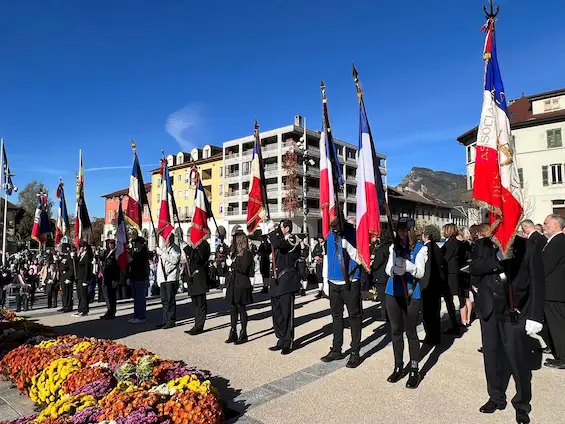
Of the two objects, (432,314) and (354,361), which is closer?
(354,361)

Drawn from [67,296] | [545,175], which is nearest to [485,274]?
[67,296]

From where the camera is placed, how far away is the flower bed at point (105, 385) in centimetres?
352

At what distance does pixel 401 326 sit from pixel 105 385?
11.7 feet

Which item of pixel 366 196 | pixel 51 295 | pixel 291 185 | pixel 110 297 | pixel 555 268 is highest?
pixel 291 185

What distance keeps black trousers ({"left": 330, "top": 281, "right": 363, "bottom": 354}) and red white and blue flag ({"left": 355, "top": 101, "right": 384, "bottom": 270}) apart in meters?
0.59

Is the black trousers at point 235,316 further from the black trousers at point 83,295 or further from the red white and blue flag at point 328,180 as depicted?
the black trousers at point 83,295

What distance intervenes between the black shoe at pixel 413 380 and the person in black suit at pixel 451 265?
3276mm

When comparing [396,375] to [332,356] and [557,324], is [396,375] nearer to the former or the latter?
[332,356]

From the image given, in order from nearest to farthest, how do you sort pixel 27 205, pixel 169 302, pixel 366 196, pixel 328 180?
pixel 366 196, pixel 328 180, pixel 169 302, pixel 27 205

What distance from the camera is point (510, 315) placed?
4035mm

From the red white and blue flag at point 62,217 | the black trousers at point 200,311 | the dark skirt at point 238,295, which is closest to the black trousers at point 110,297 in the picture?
the black trousers at point 200,311

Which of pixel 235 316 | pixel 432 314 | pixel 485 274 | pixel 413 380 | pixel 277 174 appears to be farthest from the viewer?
pixel 277 174

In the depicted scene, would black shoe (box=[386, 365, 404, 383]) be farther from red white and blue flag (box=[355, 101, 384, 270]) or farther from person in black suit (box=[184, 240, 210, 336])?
person in black suit (box=[184, 240, 210, 336])

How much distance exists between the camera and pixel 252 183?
29.1ft
